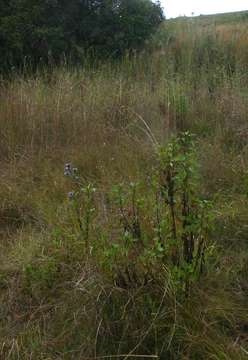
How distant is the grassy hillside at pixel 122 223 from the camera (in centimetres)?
213

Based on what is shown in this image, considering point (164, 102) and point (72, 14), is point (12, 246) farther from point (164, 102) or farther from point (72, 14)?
point (72, 14)

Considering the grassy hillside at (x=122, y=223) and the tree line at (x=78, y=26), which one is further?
the tree line at (x=78, y=26)

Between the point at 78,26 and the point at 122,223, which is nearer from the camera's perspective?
the point at 122,223

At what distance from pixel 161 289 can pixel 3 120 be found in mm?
3042

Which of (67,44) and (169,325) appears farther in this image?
(67,44)

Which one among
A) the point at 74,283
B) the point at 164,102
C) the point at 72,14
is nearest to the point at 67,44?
the point at 72,14

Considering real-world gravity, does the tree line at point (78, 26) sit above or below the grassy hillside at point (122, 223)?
above

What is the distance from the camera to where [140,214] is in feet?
8.55

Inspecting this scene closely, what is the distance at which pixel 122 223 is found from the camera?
2545 mm

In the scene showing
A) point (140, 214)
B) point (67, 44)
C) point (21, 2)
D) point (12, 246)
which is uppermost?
point (21, 2)

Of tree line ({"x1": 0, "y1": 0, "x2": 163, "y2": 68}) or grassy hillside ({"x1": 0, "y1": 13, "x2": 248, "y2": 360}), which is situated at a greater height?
tree line ({"x1": 0, "y1": 0, "x2": 163, "y2": 68})

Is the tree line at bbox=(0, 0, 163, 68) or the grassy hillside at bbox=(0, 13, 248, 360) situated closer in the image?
the grassy hillside at bbox=(0, 13, 248, 360)

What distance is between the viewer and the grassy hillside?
2.13 metres

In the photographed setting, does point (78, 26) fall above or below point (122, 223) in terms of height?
above
